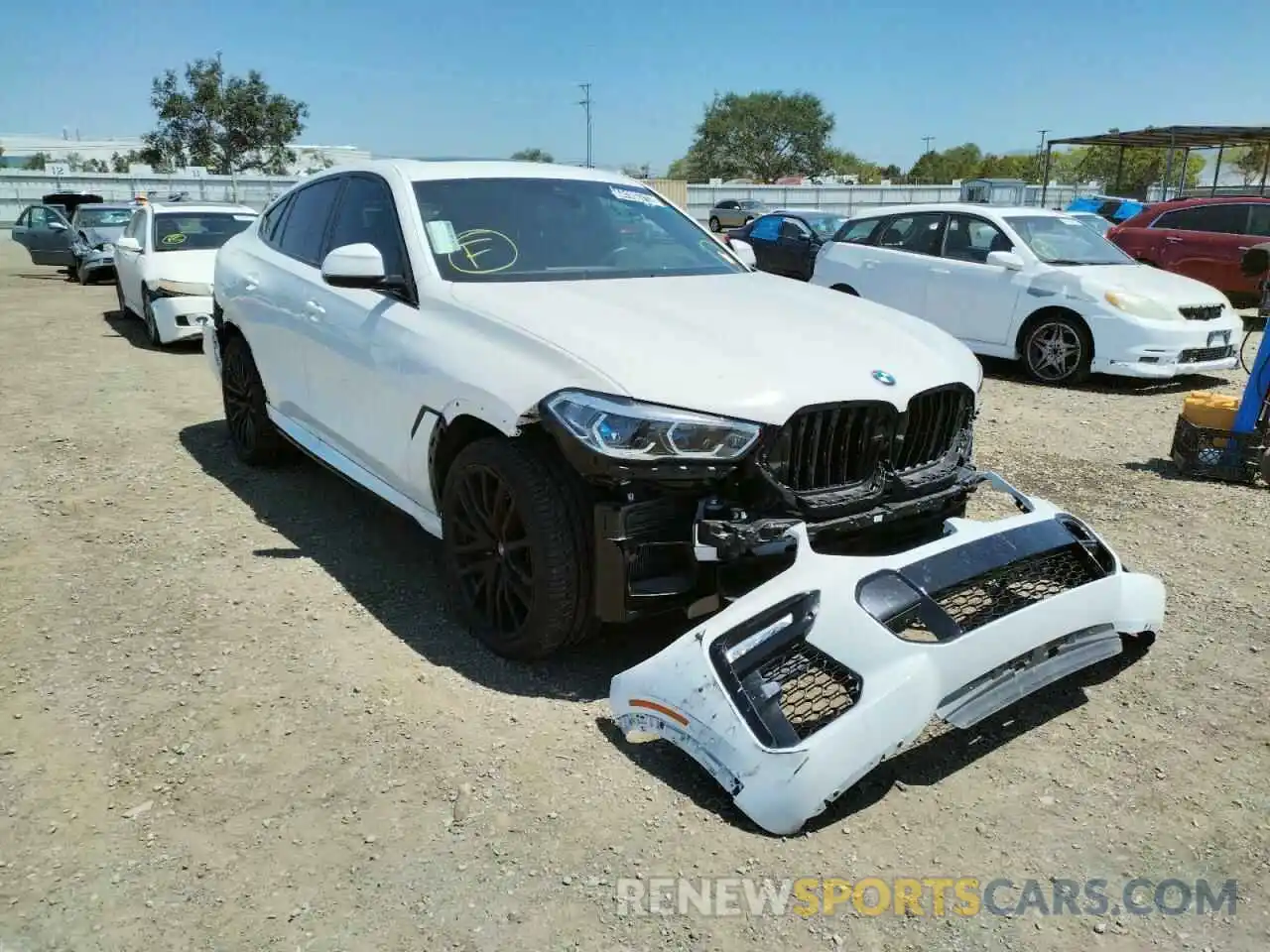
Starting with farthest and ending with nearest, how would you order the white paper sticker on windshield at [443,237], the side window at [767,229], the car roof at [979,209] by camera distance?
the side window at [767,229], the car roof at [979,209], the white paper sticker on windshield at [443,237]

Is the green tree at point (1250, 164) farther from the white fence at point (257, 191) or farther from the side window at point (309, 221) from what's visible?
the side window at point (309, 221)

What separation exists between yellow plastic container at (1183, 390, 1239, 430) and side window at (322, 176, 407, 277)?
4.74m

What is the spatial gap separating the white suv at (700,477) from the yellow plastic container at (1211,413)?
2899 millimetres

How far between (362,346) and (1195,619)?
11.8ft

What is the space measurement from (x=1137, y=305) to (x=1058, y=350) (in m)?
0.72

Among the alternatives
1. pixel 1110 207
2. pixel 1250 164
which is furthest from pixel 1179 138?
pixel 1250 164

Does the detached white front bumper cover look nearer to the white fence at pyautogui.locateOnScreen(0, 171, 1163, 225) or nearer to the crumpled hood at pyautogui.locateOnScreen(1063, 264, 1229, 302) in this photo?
the crumpled hood at pyautogui.locateOnScreen(1063, 264, 1229, 302)

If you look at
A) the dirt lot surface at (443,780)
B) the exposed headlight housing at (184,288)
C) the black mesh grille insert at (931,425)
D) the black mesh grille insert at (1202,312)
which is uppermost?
the black mesh grille insert at (931,425)

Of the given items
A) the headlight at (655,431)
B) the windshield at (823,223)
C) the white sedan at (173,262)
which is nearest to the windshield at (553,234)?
the headlight at (655,431)

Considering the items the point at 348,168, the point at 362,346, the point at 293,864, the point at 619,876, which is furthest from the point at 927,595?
the point at 348,168

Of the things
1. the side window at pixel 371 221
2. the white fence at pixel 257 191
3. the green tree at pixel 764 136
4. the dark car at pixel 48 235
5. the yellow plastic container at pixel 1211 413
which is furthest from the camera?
the green tree at pixel 764 136

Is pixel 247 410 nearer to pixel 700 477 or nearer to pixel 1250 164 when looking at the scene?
pixel 700 477

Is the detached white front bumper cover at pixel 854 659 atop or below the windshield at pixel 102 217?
below

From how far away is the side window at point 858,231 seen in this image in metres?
10.5
